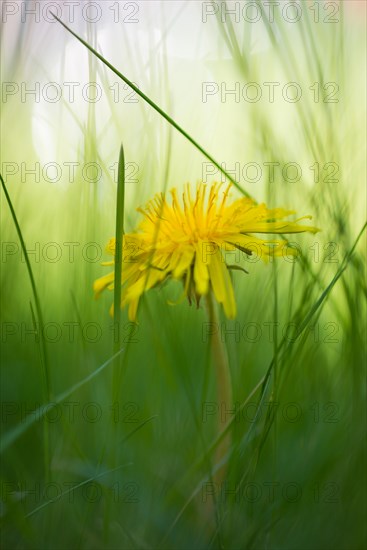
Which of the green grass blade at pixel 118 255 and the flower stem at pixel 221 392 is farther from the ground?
the green grass blade at pixel 118 255

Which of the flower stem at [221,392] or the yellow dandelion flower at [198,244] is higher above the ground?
the yellow dandelion flower at [198,244]

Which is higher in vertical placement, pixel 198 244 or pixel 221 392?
pixel 198 244

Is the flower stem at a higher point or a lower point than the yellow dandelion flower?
lower

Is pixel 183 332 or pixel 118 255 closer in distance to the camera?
pixel 118 255
